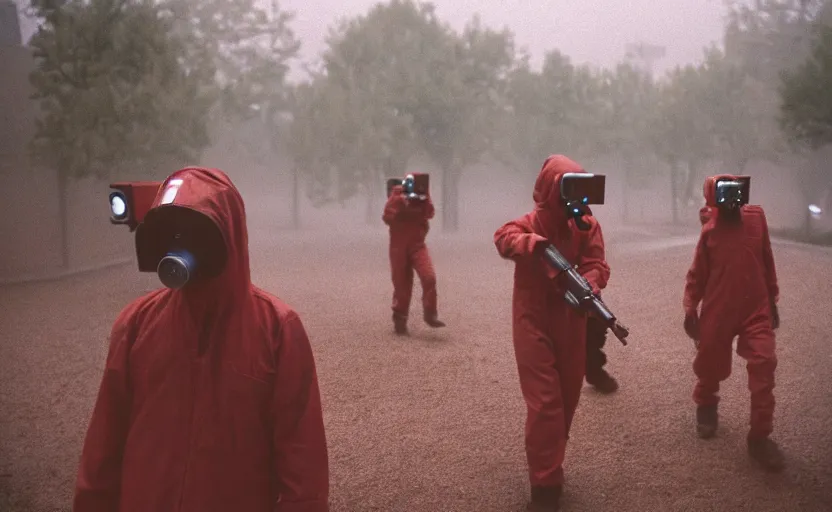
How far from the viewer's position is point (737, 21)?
22.6 m

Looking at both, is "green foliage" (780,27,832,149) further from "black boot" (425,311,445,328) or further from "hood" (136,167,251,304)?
"hood" (136,167,251,304)

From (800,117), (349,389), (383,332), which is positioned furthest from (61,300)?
(800,117)

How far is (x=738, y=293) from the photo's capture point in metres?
4.33

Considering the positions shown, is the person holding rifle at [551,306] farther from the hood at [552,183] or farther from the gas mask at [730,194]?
the gas mask at [730,194]

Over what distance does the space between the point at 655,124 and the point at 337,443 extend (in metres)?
24.4

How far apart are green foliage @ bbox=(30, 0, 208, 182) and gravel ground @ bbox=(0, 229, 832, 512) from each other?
2.59 metres

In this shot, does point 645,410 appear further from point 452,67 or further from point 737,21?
point 737,21

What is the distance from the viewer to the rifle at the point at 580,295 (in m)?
3.21

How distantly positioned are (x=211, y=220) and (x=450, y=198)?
966 inches

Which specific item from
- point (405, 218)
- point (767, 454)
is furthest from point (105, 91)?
point (767, 454)

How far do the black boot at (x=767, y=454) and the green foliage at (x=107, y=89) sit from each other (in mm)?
9828

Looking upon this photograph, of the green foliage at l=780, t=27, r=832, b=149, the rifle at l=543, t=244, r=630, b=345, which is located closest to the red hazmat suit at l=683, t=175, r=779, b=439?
the rifle at l=543, t=244, r=630, b=345

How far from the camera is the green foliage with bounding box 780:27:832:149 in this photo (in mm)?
14102

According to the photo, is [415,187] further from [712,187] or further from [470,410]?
[712,187]
